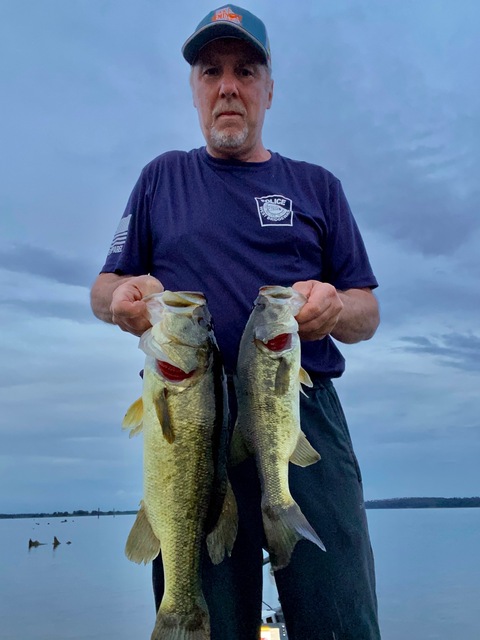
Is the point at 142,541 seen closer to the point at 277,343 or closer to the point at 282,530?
the point at 282,530

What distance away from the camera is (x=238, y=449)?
3.18 m

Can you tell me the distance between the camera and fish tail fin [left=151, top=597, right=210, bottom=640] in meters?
2.80

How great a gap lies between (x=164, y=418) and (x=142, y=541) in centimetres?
58

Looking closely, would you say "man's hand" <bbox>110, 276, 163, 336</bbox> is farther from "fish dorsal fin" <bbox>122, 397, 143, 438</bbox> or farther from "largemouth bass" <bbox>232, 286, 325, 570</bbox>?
"largemouth bass" <bbox>232, 286, 325, 570</bbox>

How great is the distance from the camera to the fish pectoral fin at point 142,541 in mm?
2914

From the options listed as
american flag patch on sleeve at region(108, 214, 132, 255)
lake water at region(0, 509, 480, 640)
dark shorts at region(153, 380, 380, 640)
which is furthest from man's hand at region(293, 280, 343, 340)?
lake water at region(0, 509, 480, 640)

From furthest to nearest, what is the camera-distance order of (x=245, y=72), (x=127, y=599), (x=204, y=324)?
(x=127, y=599)
(x=245, y=72)
(x=204, y=324)

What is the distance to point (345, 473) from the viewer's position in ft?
11.7

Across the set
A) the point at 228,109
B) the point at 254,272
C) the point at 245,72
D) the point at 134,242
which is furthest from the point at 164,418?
the point at 245,72

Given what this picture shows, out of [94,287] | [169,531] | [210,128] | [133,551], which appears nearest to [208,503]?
[169,531]

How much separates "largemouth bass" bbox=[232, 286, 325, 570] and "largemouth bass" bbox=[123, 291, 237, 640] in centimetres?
16

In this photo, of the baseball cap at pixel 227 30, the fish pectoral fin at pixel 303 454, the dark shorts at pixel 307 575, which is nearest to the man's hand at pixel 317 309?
the fish pectoral fin at pixel 303 454

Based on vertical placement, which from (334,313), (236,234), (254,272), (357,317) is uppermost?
(236,234)

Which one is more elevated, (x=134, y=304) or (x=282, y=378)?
(x=134, y=304)
